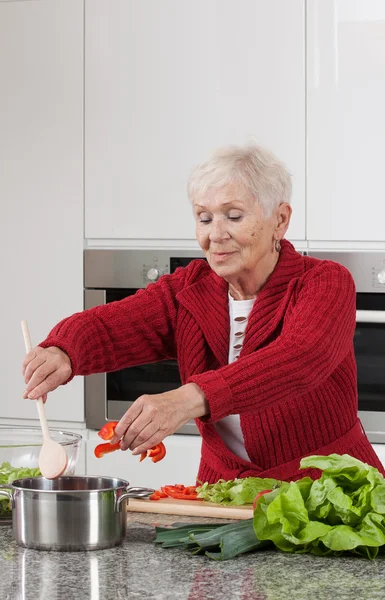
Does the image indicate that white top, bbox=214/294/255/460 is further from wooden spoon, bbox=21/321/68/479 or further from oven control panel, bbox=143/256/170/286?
oven control panel, bbox=143/256/170/286

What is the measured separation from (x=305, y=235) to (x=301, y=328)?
117 cm

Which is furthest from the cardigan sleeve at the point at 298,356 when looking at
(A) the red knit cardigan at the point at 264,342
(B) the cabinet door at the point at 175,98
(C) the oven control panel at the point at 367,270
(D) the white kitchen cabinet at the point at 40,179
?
(D) the white kitchen cabinet at the point at 40,179

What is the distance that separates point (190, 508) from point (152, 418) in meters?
0.26

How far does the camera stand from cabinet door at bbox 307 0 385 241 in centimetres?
286

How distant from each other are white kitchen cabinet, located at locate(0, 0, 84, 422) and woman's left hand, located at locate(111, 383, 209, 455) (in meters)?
1.62

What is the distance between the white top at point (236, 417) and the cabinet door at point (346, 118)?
3.04 ft

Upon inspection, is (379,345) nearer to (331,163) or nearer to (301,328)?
(331,163)

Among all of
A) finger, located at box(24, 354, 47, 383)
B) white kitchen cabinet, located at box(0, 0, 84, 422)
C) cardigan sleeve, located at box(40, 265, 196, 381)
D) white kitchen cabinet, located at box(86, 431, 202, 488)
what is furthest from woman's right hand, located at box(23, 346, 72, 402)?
white kitchen cabinet, located at box(0, 0, 84, 422)

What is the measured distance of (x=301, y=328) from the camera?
181cm

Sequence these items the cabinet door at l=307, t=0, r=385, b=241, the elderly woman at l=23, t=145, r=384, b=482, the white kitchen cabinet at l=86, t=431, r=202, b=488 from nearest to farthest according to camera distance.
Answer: the elderly woman at l=23, t=145, r=384, b=482 → the cabinet door at l=307, t=0, r=385, b=241 → the white kitchen cabinet at l=86, t=431, r=202, b=488

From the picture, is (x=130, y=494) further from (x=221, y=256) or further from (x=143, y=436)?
(x=221, y=256)

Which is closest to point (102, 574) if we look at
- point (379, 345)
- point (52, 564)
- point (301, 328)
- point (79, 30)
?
point (52, 564)

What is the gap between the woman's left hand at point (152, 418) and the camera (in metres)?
1.52

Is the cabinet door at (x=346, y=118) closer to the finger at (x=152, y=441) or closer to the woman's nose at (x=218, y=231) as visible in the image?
the woman's nose at (x=218, y=231)
